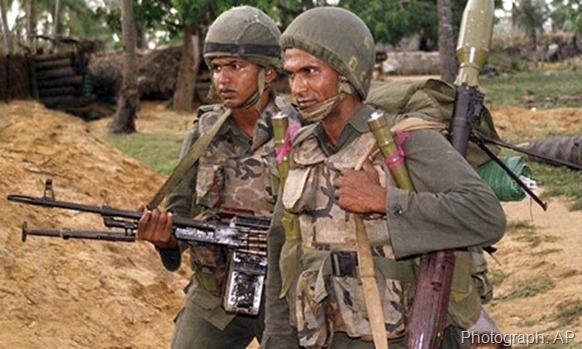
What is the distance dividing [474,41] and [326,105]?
646mm

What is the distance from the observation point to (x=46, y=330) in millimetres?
6637

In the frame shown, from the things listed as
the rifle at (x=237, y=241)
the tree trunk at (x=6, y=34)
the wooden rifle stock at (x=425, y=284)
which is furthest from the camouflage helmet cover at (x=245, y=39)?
the tree trunk at (x=6, y=34)

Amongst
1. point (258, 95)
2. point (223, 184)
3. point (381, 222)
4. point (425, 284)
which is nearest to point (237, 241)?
point (223, 184)

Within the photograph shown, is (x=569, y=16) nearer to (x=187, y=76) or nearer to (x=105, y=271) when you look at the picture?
(x=187, y=76)

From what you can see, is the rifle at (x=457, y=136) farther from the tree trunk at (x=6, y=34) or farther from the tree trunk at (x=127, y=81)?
the tree trunk at (x=6, y=34)

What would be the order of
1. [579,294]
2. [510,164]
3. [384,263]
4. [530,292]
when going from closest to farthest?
[384,263] → [510,164] → [579,294] → [530,292]

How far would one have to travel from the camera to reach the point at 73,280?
7.70 meters

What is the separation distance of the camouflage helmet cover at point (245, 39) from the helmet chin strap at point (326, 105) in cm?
124

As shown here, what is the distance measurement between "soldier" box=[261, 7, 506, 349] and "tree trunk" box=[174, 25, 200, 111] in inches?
958

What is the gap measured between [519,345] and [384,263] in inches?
170

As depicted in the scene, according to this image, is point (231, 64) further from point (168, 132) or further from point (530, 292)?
point (168, 132)

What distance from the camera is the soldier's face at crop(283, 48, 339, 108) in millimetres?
3181

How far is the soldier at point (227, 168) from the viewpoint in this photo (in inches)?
169

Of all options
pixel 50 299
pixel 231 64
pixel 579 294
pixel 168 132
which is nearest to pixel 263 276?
pixel 231 64
